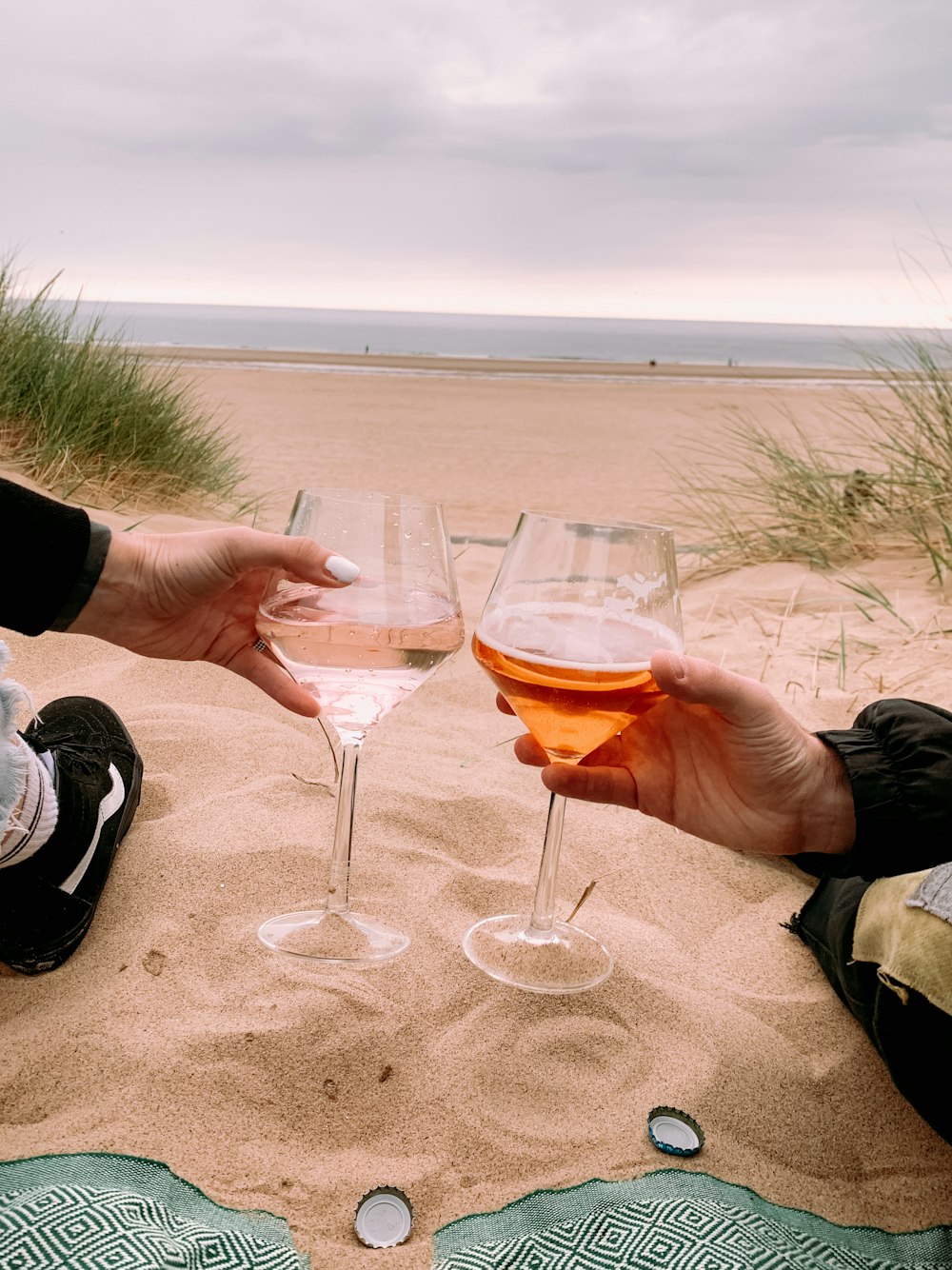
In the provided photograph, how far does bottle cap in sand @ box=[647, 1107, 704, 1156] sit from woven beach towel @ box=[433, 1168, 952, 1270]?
0.06 meters

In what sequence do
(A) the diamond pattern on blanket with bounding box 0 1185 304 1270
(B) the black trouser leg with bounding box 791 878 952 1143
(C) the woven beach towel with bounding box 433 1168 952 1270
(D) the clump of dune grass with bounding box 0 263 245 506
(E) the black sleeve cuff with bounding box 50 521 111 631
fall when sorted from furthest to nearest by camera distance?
(D) the clump of dune grass with bounding box 0 263 245 506 → (E) the black sleeve cuff with bounding box 50 521 111 631 → (B) the black trouser leg with bounding box 791 878 952 1143 → (C) the woven beach towel with bounding box 433 1168 952 1270 → (A) the diamond pattern on blanket with bounding box 0 1185 304 1270

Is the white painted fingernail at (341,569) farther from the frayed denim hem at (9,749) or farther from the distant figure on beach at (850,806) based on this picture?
the frayed denim hem at (9,749)

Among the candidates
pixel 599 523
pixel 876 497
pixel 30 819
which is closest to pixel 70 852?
pixel 30 819

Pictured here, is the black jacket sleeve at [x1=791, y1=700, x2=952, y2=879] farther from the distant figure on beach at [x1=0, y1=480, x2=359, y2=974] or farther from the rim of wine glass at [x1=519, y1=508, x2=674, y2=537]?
the distant figure on beach at [x1=0, y1=480, x2=359, y2=974]

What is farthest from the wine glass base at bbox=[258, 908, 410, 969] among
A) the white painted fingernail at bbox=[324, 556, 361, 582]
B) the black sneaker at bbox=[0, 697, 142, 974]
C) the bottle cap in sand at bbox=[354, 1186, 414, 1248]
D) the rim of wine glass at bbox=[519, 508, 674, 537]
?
the rim of wine glass at bbox=[519, 508, 674, 537]

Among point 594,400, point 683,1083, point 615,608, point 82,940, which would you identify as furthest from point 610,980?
point 594,400

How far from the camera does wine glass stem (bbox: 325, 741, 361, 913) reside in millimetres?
1584

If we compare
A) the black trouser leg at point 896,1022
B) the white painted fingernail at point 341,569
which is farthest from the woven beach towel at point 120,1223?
the black trouser leg at point 896,1022

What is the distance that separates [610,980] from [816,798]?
1.61ft

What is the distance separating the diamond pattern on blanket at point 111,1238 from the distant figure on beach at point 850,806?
2.58 ft

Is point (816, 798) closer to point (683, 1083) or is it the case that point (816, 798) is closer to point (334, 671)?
point (683, 1083)

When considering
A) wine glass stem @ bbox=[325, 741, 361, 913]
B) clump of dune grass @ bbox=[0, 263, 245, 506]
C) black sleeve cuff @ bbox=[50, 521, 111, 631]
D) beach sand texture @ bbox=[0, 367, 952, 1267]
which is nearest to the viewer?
beach sand texture @ bbox=[0, 367, 952, 1267]

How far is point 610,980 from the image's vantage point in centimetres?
173

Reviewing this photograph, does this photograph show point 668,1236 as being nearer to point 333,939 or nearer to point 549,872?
point 549,872
